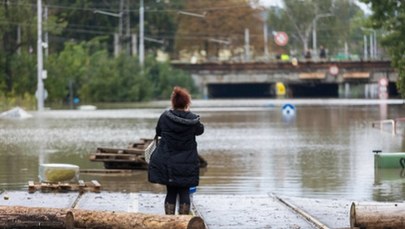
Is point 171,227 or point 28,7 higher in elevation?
point 28,7

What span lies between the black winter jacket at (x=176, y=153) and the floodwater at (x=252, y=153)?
559cm

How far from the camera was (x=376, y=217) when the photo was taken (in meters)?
12.1

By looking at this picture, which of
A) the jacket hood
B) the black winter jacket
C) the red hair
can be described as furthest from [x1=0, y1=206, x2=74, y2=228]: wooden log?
the red hair

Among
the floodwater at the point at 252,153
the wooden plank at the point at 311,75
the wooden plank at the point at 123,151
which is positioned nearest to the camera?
the floodwater at the point at 252,153

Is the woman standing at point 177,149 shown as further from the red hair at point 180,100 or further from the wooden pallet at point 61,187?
the wooden pallet at point 61,187

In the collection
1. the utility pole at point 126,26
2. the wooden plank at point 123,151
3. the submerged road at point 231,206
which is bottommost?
the submerged road at point 231,206

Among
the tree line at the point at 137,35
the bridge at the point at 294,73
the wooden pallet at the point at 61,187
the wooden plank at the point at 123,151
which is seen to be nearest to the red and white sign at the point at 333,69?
the bridge at the point at 294,73

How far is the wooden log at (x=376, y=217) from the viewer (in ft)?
39.5

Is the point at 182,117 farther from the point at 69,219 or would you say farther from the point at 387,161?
the point at 387,161

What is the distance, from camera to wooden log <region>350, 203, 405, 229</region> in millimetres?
12031

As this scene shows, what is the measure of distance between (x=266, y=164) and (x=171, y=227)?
1351cm

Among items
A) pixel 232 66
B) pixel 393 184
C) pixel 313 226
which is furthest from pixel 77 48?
pixel 313 226

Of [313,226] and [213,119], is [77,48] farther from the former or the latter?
[313,226]

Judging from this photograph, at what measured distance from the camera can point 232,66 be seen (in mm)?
111312
